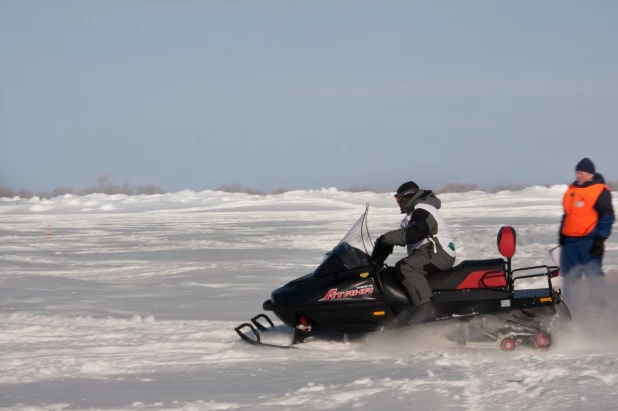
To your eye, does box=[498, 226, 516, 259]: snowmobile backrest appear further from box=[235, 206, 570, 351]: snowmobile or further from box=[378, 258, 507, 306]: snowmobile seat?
box=[378, 258, 507, 306]: snowmobile seat

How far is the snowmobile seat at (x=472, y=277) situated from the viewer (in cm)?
586

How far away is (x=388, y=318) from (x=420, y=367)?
87 cm

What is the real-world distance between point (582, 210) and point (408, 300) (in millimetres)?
1949

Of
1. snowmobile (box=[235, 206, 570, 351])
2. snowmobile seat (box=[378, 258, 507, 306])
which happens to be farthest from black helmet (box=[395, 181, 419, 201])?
snowmobile seat (box=[378, 258, 507, 306])

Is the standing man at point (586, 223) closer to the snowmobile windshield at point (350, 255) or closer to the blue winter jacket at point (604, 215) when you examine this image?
the blue winter jacket at point (604, 215)

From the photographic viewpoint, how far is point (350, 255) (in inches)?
240

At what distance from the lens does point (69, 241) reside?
1975 centimetres

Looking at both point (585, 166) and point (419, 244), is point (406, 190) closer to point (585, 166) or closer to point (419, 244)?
point (419, 244)

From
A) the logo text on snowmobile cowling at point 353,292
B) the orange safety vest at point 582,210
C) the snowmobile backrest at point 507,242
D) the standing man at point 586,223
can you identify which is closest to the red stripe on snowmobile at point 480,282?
the snowmobile backrest at point 507,242

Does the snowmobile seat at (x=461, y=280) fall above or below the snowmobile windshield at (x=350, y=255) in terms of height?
below

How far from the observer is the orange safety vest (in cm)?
662

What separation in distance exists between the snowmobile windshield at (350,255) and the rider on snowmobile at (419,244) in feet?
0.44

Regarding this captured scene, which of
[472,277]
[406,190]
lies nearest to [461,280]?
[472,277]

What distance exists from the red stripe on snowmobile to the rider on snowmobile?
0.19 meters
